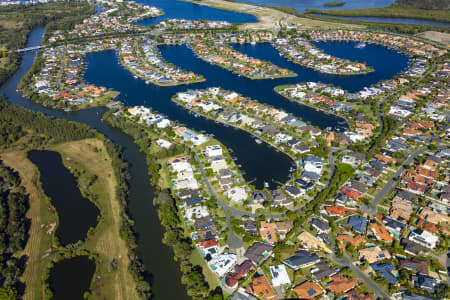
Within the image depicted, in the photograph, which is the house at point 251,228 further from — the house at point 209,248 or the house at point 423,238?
the house at point 423,238

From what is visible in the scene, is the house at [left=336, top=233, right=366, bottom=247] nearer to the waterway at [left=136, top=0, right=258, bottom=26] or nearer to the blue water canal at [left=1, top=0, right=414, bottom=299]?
the blue water canal at [left=1, top=0, right=414, bottom=299]

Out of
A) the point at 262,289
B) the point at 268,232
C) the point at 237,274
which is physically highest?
the point at 268,232

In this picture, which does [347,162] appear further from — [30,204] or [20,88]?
[20,88]

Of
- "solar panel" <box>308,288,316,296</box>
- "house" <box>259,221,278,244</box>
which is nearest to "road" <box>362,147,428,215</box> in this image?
"house" <box>259,221,278,244</box>

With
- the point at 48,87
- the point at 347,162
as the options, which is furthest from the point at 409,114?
the point at 48,87

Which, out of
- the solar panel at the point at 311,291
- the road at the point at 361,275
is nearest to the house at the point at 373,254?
the road at the point at 361,275

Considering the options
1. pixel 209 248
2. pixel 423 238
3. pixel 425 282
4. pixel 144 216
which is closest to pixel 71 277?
pixel 144 216

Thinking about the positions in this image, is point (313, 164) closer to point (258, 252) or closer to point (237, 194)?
point (237, 194)
